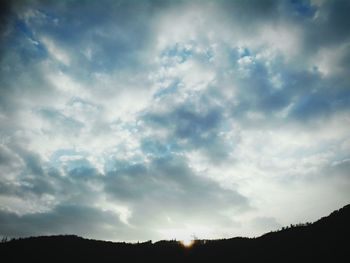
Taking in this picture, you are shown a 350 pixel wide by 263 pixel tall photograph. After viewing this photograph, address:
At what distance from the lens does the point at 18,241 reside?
28.5 metres

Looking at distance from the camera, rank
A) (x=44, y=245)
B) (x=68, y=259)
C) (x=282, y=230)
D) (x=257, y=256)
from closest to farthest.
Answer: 1. (x=257, y=256)
2. (x=282, y=230)
3. (x=68, y=259)
4. (x=44, y=245)

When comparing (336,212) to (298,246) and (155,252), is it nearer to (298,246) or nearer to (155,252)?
(298,246)

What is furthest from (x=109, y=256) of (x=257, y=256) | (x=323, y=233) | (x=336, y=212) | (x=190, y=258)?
(x=336, y=212)

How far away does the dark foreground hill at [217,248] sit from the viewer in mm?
16797

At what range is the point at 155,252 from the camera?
2462 centimetres

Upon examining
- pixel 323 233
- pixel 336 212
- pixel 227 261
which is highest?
pixel 336 212

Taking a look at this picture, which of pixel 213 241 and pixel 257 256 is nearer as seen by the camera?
pixel 257 256

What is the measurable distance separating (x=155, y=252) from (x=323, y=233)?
14857 mm

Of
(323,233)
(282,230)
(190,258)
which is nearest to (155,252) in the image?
(190,258)

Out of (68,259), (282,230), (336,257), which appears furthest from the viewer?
(68,259)

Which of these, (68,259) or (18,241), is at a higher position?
(18,241)

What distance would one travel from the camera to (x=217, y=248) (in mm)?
23141

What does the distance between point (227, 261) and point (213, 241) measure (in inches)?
166

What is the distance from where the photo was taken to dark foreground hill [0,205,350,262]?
1680cm
